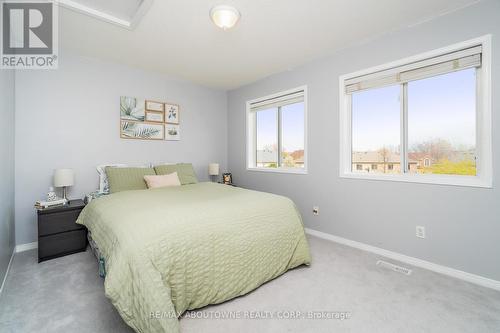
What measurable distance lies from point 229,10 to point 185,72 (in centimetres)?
179

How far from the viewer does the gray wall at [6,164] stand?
6.26 feet

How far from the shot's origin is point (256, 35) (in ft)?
8.05

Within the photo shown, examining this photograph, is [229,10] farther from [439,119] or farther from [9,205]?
[9,205]

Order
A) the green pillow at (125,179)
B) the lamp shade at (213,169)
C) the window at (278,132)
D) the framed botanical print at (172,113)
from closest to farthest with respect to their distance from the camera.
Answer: the green pillow at (125,179) → the window at (278,132) → the framed botanical print at (172,113) → the lamp shade at (213,169)

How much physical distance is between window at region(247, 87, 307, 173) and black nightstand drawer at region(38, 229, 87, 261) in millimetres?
2622

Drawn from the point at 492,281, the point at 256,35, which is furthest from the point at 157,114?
the point at 492,281

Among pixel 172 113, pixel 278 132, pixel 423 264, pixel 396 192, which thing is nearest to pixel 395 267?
pixel 423 264

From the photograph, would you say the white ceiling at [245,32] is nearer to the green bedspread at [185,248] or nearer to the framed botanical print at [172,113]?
the framed botanical print at [172,113]

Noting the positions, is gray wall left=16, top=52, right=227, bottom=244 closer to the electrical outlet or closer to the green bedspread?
the green bedspread

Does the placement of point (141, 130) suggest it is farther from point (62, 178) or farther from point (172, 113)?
point (62, 178)

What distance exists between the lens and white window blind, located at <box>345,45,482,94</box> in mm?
1990

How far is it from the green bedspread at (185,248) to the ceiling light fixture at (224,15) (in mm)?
1635

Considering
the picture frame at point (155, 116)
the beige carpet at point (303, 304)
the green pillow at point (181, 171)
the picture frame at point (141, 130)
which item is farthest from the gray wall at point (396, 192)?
the picture frame at point (141, 130)

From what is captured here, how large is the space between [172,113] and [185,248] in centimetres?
285
